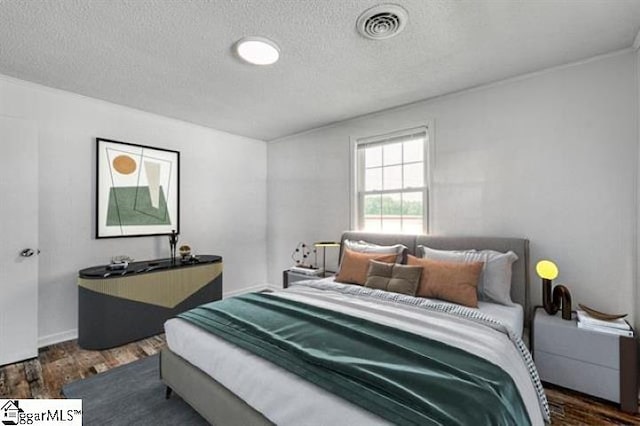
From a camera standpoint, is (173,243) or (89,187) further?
(173,243)

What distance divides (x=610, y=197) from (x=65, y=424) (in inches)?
161

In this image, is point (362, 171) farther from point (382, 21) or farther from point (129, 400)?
point (129, 400)

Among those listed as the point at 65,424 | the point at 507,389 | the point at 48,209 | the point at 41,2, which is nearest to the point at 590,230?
the point at 507,389

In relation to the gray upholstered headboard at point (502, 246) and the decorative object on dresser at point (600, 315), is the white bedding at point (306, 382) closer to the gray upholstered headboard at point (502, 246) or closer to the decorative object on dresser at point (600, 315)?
the gray upholstered headboard at point (502, 246)

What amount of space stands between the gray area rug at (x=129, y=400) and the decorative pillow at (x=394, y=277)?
5.31 feet

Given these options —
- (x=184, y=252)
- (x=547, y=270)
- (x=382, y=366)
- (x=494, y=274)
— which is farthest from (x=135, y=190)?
(x=547, y=270)

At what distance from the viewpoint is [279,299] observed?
230 centimetres

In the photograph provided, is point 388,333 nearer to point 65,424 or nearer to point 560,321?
point 560,321

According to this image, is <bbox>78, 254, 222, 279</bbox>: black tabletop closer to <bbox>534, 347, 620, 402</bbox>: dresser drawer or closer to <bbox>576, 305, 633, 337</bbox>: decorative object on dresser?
<bbox>534, 347, 620, 402</bbox>: dresser drawer

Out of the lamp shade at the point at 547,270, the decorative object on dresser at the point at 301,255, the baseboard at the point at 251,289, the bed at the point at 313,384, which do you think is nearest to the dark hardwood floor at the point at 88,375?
the bed at the point at 313,384

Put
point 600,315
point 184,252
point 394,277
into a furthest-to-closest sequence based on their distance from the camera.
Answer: point 184,252
point 394,277
point 600,315

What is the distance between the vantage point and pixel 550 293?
7.66 feet

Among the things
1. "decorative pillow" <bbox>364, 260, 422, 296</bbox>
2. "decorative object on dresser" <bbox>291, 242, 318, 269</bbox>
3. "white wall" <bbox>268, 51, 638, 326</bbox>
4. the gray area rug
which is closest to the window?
"white wall" <bbox>268, 51, 638, 326</bbox>

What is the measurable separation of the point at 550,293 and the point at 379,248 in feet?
4.73
